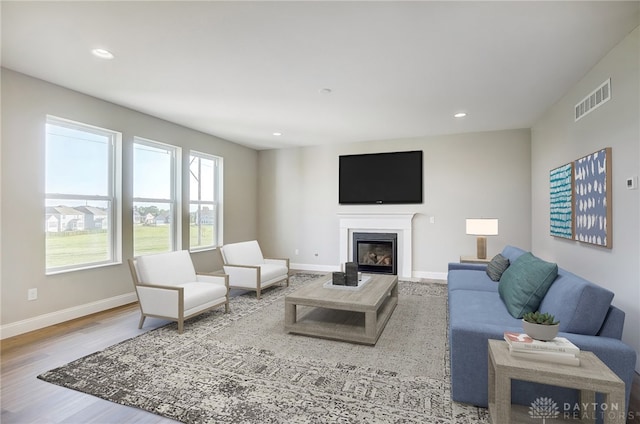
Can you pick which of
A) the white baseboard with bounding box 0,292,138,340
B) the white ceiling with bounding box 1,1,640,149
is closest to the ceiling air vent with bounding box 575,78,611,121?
the white ceiling with bounding box 1,1,640,149

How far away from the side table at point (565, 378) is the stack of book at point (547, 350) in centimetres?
2

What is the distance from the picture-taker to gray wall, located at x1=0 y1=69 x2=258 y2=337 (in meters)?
3.29

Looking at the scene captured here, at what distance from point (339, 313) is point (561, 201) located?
121 inches

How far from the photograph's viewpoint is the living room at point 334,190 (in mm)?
2807

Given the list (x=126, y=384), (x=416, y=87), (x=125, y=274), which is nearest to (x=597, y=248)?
(x=416, y=87)

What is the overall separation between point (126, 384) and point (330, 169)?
17.5 ft

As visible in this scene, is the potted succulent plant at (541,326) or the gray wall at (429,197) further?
the gray wall at (429,197)

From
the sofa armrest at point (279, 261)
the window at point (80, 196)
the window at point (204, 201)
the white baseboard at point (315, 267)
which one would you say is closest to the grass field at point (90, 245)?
the window at point (80, 196)

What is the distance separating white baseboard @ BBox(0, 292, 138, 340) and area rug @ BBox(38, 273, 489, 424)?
126cm

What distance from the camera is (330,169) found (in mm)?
6938

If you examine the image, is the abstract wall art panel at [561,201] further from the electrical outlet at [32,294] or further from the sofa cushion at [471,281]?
the electrical outlet at [32,294]

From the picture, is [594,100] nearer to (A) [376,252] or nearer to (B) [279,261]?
(A) [376,252]

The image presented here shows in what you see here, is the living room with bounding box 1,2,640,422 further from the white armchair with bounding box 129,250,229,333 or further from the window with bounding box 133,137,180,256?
the white armchair with bounding box 129,250,229,333

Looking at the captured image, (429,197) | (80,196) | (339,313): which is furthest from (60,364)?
(429,197)
